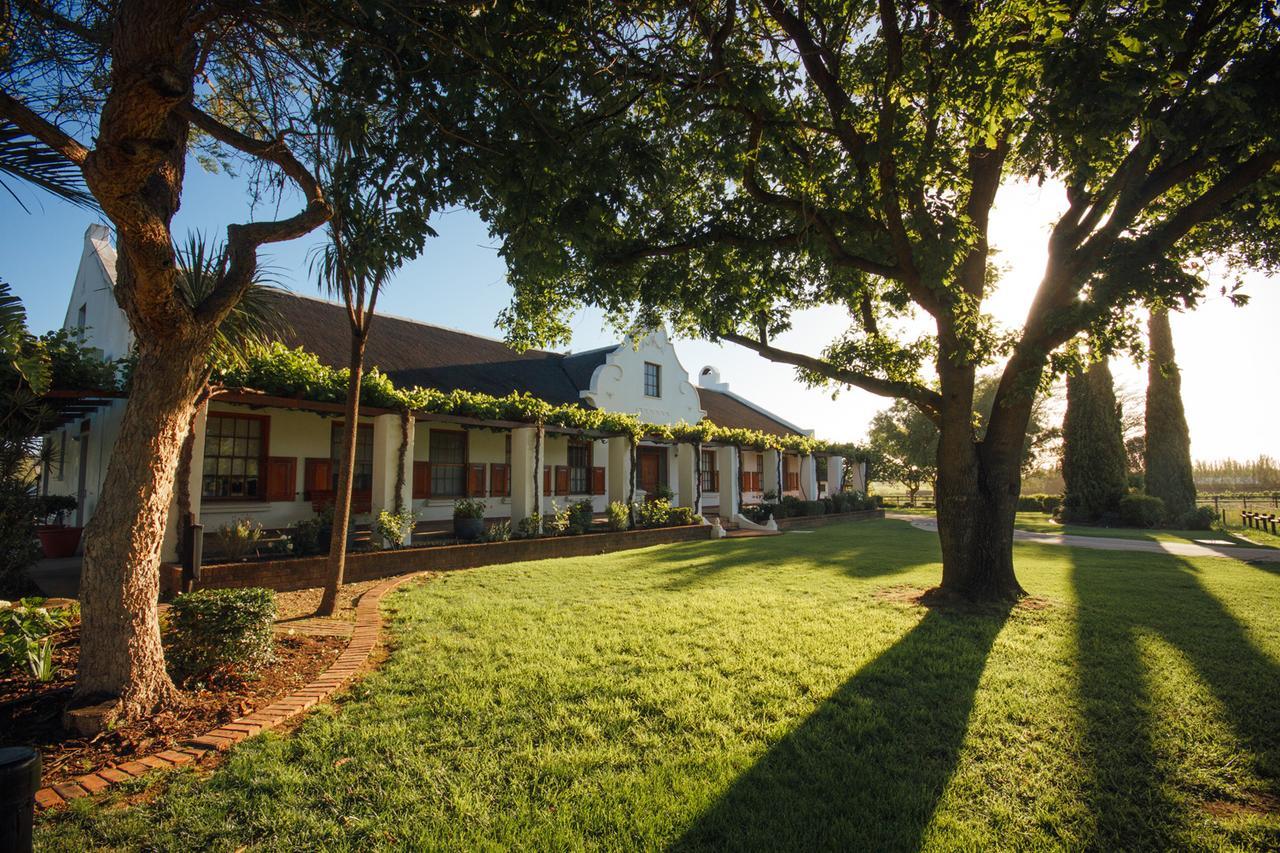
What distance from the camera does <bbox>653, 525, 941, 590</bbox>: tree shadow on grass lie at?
10102mm

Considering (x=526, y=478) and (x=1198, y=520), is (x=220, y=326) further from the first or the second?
(x=1198, y=520)

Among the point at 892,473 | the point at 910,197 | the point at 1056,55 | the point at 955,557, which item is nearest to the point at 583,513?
the point at 955,557

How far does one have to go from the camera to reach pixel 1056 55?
3.99 metres

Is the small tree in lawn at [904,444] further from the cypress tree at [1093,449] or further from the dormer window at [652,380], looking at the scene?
the dormer window at [652,380]

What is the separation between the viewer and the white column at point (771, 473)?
907 inches

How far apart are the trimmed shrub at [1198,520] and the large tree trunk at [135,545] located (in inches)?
1098

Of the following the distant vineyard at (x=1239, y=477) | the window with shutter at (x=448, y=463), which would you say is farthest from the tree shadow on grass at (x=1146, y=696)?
the distant vineyard at (x=1239, y=477)

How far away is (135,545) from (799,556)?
1073 cm

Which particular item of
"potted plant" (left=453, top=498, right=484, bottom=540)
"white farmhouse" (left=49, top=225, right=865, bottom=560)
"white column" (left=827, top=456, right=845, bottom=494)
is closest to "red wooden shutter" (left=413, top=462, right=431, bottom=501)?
"white farmhouse" (left=49, top=225, right=865, bottom=560)

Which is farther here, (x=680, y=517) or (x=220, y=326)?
(x=680, y=517)

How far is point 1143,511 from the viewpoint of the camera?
20.8m

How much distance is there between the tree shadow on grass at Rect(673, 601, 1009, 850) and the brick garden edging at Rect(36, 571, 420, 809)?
2988mm

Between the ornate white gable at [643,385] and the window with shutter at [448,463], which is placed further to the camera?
the ornate white gable at [643,385]

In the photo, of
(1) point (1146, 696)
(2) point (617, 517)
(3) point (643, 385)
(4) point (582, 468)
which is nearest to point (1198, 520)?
(3) point (643, 385)
